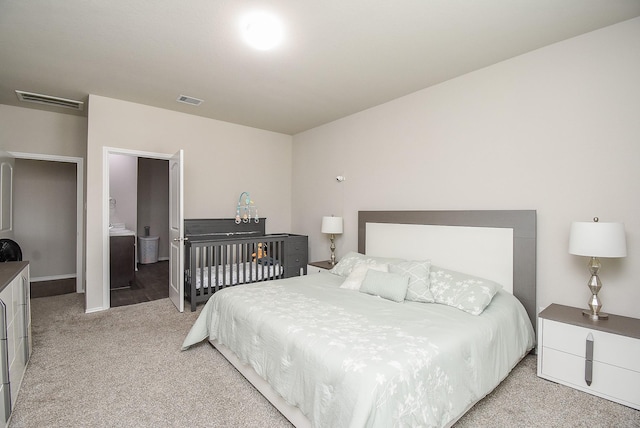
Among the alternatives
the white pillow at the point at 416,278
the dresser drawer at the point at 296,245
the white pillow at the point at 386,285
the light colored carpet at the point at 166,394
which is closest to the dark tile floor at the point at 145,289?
the light colored carpet at the point at 166,394

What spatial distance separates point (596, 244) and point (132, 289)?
5.52 m

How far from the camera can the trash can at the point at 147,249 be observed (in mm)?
6973

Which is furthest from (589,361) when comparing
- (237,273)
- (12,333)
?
(12,333)

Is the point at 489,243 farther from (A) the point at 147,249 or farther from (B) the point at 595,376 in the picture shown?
(A) the point at 147,249

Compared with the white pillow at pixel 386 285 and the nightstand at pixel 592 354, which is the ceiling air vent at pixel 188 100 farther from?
the nightstand at pixel 592 354

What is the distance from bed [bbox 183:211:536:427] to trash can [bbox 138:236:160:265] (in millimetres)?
5109

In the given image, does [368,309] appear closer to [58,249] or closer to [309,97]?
[309,97]

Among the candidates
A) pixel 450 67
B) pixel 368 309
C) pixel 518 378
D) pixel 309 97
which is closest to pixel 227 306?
pixel 368 309

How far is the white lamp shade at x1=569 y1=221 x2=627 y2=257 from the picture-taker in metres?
2.04

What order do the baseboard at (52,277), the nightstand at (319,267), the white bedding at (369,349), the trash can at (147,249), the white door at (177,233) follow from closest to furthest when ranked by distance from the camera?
the white bedding at (369,349), the white door at (177,233), the nightstand at (319,267), the baseboard at (52,277), the trash can at (147,249)

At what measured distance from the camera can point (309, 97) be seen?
145 inches

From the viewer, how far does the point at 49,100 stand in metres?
3.79

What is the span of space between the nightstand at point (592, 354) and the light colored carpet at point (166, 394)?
0.24 feet

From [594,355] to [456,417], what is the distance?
115cm
